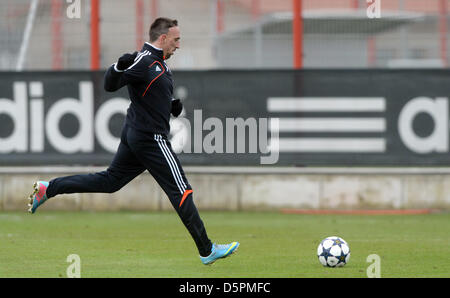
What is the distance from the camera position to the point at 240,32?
15305 mm

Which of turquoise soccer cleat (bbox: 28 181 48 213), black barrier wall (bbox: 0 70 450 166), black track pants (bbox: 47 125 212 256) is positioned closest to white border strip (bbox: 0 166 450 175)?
black barrier wall (bbox: 0 70 450 166)

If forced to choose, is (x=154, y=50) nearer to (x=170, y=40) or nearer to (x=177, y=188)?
(x=170, y=40)

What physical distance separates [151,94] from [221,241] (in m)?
3.10

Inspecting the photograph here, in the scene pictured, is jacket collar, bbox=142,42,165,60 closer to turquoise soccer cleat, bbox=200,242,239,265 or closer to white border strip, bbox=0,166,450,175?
turquoise soccer cleat, bbox=200,242,239,265

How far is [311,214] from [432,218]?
1866 mm

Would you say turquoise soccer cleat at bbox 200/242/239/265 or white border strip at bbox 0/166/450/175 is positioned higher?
white border strip at bbox 0/166/450/175

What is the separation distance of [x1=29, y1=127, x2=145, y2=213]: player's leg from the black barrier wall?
5596mm

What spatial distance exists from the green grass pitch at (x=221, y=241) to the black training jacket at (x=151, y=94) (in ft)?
4.38

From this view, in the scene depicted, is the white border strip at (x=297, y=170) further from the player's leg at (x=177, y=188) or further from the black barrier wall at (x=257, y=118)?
the player's leg at (x=177, y=188)

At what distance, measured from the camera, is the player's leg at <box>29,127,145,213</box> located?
919cm

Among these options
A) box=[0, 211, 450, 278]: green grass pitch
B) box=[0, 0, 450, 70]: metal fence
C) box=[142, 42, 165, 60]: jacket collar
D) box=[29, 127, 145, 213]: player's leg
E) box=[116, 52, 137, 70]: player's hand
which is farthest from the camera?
box=[0, 0, 450, 70]: metal fence

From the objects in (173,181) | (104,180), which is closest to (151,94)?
(173,181)
